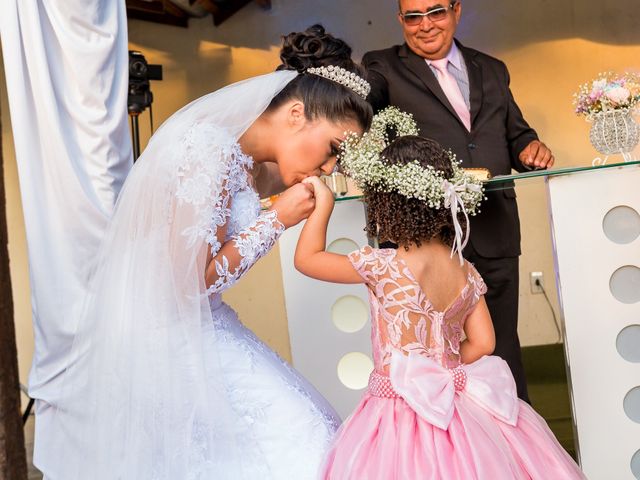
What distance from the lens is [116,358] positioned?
2.19m

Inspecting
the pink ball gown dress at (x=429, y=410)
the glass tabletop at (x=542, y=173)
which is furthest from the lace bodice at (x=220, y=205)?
the glass tabletop at (x=542, y=173)

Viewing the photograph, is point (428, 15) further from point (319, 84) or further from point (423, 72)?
point (319, 84)

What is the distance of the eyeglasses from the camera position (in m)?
3.67

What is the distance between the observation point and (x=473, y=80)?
3.77 m

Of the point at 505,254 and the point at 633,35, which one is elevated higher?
the point at 633,35

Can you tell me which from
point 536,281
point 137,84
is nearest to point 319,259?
→ point 137,84

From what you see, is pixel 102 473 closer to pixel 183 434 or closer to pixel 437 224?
pixel 183 434

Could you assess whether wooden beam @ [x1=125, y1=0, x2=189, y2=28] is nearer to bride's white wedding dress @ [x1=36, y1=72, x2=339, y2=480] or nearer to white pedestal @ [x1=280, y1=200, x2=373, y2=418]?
white pedestal @ [x1=280, y1=200, x2=373, y2=418]

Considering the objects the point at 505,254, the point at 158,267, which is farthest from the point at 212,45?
the point at 158,267

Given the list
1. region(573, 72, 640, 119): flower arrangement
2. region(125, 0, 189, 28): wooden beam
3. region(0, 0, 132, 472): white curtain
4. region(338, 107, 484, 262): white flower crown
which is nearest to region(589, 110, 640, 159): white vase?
region(573, 72, 640, 119): flower arrangement

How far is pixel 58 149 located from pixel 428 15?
5.72ft

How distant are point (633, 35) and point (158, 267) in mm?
6312

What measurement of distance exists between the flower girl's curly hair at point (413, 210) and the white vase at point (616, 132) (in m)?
0.95

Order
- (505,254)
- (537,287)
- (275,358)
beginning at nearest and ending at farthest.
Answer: (275,358) → (505,254) → (537,287)
